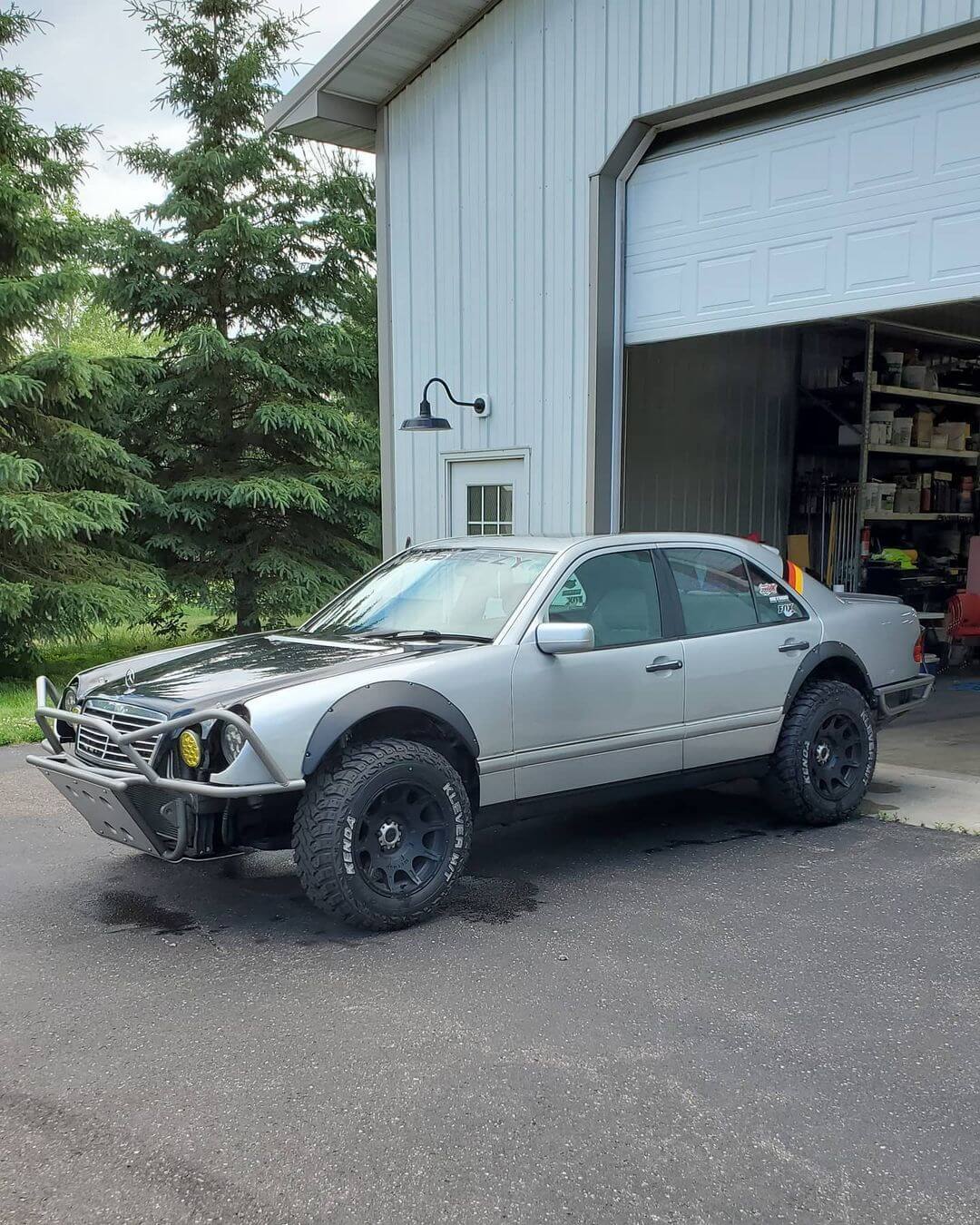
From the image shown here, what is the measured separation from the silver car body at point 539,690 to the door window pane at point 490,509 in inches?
161

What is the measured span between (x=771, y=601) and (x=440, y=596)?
178 cm

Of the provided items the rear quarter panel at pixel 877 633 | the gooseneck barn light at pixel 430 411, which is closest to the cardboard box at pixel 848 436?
the gooseneck barn light at pixel 430 411

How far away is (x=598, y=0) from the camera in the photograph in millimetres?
8977

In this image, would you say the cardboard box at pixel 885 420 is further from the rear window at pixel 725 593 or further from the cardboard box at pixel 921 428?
the rear window at pixel 725 593

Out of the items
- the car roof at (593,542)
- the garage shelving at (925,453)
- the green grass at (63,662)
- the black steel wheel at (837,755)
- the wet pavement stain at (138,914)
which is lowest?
the green grass at (63,662)

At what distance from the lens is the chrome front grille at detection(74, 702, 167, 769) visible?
4.44 m

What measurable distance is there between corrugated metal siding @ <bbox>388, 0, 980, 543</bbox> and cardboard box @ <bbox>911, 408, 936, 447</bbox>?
500 centimetres

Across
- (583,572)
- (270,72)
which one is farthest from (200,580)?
(583,572)

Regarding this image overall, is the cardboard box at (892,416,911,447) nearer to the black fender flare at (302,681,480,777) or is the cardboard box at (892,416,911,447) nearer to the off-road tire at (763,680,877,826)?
the off-road tire at (763,680,877,826)

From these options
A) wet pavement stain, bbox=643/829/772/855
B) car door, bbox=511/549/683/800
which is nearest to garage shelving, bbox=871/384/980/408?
wet pavement stain, bbox=643/829/772/855

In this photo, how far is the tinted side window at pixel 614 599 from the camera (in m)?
5.37

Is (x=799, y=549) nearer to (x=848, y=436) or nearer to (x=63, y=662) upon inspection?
(x=848, y=436)

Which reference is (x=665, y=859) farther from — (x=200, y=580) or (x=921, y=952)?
(x=200, y=580)

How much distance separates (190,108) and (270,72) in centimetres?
113
